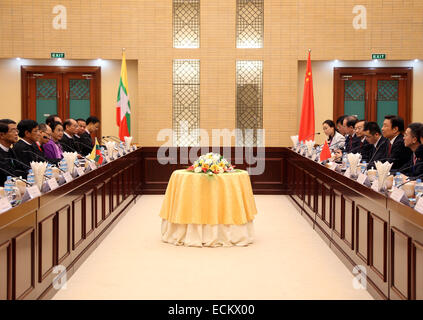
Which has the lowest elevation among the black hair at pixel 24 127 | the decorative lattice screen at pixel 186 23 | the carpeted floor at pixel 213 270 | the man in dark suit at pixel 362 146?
the carpeted floor at pixel 213 270

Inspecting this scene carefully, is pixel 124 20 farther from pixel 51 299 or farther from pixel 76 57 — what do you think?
pixel 51 299

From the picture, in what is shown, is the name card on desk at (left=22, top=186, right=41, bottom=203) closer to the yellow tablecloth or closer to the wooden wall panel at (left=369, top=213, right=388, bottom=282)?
the yellow tablecloth

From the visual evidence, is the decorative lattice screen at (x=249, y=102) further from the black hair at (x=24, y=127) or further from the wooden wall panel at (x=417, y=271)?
the wooden wall panel at (x=417, y=271)

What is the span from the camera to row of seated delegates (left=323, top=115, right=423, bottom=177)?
4.93 m

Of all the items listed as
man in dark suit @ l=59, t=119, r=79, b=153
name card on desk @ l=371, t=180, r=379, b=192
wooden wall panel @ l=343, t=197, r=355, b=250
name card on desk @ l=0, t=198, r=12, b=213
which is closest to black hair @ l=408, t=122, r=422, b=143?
wooden wall panel @ l=343, t=197, r=355, b=250

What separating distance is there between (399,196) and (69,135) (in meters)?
5.42

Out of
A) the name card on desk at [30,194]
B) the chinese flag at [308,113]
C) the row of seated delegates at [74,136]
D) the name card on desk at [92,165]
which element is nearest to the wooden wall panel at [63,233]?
the name card on desk at [30,194]

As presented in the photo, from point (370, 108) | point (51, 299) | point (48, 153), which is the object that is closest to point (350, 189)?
point (51, 299)

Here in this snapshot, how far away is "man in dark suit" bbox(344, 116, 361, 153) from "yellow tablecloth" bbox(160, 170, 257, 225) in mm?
2554

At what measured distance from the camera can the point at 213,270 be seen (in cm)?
485

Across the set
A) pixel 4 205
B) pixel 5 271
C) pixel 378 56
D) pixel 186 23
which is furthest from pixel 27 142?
pixel 378 56

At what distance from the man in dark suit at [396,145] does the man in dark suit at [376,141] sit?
21 centimetres

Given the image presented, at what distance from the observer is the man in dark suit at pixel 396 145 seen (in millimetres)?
5684

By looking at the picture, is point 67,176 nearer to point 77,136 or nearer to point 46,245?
point 46,245
